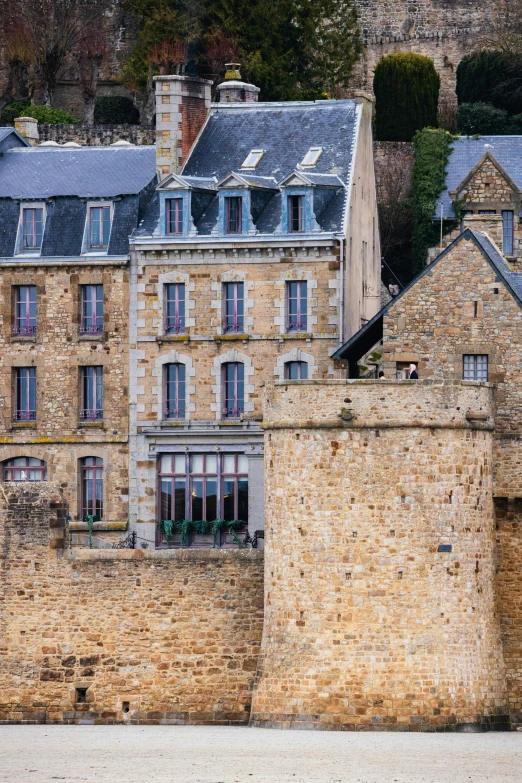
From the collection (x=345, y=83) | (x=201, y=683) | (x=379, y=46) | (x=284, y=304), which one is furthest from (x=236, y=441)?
(x=379, y=46)

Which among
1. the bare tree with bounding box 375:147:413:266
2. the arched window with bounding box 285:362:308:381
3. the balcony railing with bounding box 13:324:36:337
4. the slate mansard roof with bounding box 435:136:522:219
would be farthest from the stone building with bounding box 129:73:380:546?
the bare tree with bounding box 375:147:413:266

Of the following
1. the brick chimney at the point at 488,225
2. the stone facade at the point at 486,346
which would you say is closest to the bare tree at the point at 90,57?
the brick chimney at the point at 488,225

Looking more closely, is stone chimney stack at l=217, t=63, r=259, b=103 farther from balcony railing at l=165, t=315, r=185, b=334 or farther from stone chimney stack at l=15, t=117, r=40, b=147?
balcony railing at l=165, t=315, r=185, b=334

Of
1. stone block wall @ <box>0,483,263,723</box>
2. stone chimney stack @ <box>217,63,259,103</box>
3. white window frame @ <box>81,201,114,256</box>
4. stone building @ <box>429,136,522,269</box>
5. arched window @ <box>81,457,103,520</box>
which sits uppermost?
stone chimney stack @ <box>217,63,259,103</box>

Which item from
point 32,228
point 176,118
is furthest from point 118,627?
point 176,118

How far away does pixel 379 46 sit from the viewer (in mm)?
85250

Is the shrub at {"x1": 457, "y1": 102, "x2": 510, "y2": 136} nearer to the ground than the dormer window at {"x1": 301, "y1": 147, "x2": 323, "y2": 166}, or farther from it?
farther from it

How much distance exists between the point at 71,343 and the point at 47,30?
2474 cm

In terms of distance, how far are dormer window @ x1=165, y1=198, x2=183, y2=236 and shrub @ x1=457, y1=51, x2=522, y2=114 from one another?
1994cm

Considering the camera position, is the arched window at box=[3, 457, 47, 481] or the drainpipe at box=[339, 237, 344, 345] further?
the arched window at box=[3, 457, 47, 481]

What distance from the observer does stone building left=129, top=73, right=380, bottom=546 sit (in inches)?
2160

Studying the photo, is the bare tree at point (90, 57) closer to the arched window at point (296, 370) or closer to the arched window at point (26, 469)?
the arched window at point (26, 469)

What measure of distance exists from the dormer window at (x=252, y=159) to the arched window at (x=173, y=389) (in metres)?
4.47

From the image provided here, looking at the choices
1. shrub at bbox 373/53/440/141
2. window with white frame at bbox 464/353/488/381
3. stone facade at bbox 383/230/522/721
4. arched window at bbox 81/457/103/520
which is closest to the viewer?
stone facade at bbox 383/230/522/721
